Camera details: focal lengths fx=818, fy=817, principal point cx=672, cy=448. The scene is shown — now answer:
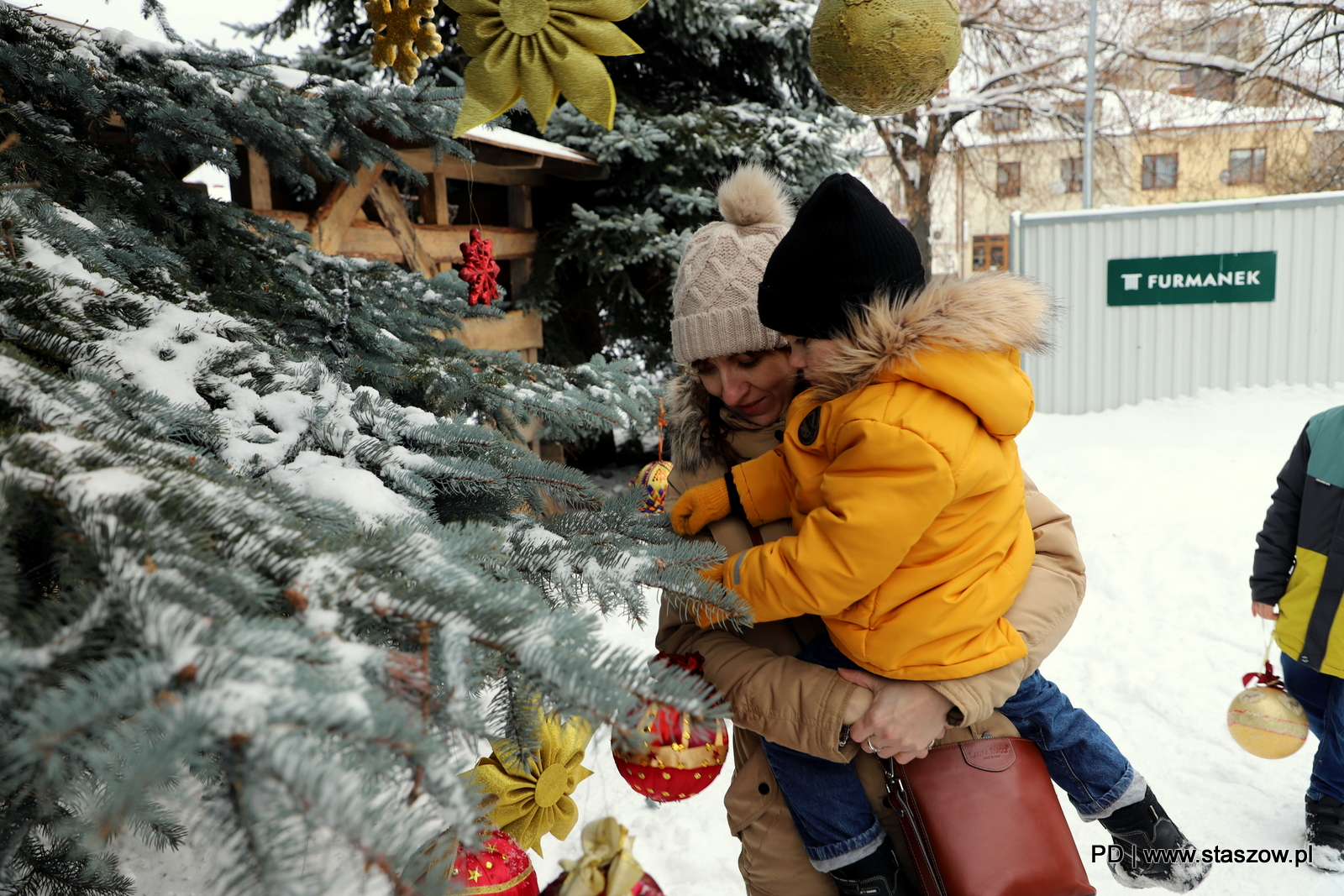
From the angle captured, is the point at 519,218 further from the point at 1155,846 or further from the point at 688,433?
the point at 1155,846

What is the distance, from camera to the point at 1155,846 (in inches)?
65.1

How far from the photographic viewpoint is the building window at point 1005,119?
46.3ft

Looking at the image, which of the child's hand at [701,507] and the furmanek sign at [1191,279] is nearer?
the child's hand at [701,507]

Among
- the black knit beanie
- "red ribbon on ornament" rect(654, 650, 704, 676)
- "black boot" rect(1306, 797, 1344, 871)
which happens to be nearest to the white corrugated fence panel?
"black boot" rect(1306, 797, 1344, 871)

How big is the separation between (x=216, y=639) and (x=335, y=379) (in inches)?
33.7

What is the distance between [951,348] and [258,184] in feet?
11.1

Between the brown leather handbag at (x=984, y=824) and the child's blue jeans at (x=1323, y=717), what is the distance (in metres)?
2.27

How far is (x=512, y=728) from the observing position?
2.52 feet

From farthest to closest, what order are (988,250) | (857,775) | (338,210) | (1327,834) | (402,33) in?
(988,250), (338,210), (1327,834), (402,33), (857,775)

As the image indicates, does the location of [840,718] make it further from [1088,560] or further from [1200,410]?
[1200,410]

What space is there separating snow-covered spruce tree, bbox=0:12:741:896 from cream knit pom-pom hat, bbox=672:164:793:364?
1.81 ft

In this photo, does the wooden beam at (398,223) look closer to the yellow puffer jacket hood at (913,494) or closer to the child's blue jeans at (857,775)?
the yellow puffer jacket hood at (913,494)

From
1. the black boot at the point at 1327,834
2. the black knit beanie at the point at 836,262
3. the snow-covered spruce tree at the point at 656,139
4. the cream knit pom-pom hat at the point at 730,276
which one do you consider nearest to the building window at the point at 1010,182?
the snow-covered spruce tree at the point at 656,139

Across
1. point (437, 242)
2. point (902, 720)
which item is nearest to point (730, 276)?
point (902, 720)
